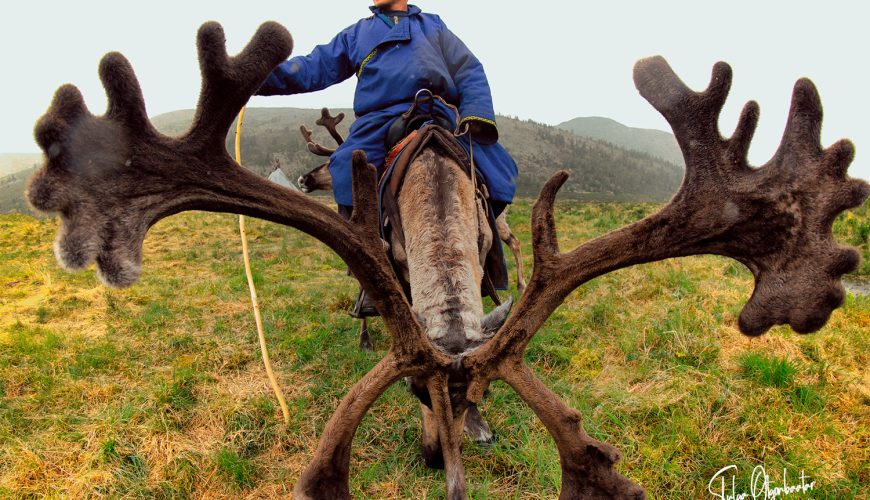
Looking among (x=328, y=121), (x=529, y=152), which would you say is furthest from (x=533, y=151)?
(x=328, y=121)

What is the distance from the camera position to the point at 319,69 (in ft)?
15.0

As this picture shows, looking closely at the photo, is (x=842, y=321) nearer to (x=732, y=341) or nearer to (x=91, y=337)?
(x=732, y=341)

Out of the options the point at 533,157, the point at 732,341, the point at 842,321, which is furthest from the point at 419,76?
the point at 533,157

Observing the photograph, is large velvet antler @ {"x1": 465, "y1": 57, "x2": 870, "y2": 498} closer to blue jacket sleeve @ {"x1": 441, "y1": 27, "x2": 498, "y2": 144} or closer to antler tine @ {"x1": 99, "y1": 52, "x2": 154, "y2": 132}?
antler tine @ {"x1": 99, "y1": 52, "x2": 154, "y2": 132}

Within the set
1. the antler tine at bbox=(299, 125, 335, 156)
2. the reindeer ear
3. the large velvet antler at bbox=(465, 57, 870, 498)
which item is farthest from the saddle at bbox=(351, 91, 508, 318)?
the antler tine at bbox=(299, 125, 335, 156)

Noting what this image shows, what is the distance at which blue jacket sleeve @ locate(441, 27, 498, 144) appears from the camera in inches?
162

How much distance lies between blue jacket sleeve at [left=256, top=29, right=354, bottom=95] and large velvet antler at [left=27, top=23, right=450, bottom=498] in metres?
2.34

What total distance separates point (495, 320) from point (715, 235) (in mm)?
1098

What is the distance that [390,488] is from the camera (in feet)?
10.2

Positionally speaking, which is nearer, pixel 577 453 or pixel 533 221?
pixel 577 453

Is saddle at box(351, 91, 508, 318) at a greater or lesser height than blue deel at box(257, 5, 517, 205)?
lesser

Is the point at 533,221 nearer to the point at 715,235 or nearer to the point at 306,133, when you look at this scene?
the point at 715,235

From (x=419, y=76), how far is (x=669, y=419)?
10.7 ft

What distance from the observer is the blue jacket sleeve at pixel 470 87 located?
411 cm
